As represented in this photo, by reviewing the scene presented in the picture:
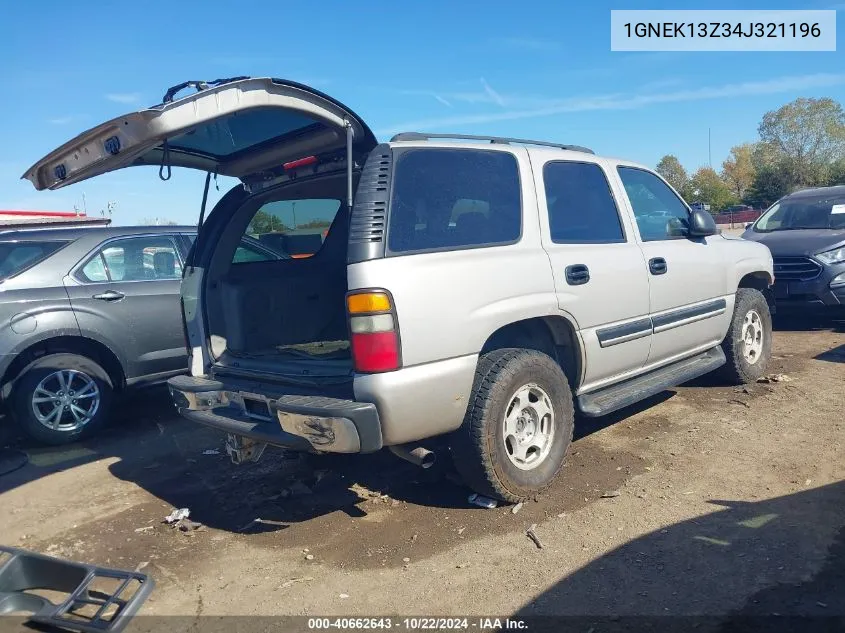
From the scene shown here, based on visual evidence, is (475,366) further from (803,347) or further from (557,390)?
(803,347)

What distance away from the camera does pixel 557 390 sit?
3.92 meters

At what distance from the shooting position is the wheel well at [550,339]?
3.90 meters

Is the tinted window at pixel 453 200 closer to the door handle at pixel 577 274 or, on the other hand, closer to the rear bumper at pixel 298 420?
the door handle at pixel 577 274

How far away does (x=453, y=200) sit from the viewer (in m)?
3.64

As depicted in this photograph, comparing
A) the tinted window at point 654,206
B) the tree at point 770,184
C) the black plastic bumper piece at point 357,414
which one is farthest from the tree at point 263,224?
the tree at point 770,184

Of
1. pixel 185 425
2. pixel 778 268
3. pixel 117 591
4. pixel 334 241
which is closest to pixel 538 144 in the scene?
pixel 334 241

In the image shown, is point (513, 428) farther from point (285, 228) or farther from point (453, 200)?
point (285, 228)

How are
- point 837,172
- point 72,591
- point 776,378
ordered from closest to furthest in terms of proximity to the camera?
1. point 72,591
2. point 776,378
3. point 837,172

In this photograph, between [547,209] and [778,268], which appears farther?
[778,268]

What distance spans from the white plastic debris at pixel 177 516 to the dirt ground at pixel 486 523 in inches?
2.5

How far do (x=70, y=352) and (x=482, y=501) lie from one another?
379cm

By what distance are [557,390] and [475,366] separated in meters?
0.70

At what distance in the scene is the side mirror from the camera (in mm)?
5055

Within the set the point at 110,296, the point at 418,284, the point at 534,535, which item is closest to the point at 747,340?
the point at 534,535
